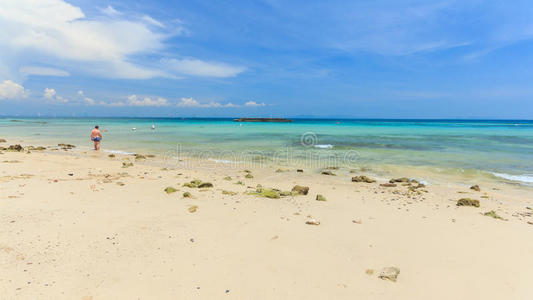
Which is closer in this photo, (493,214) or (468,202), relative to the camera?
(493,214)

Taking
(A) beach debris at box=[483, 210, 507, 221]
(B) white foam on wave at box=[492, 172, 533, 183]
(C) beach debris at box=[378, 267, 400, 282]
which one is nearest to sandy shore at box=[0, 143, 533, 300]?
(C) beach debris at box=[378, 267, 400, 282]

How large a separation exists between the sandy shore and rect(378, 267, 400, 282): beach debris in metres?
0.06

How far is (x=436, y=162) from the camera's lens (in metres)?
15.8

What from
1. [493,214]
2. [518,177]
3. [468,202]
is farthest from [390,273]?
[518,177]

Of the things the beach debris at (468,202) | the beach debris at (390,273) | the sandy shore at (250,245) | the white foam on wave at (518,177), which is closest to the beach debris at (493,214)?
the sandy shore at (250,245)

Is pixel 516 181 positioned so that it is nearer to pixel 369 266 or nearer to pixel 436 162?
pixel 436 162

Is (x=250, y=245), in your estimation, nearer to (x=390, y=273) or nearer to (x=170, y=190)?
(x=390, y=273)

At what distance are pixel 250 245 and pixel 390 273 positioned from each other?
7.24 ft

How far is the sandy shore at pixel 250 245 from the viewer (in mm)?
A: 3605

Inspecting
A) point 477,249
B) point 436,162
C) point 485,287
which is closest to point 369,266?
point 485,287

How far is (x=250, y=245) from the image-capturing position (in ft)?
15.6

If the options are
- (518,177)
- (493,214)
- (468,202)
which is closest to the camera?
(493,214)

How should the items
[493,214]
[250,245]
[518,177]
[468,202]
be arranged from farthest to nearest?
[518,177] → [468,202] → [493,214] → [250,245]

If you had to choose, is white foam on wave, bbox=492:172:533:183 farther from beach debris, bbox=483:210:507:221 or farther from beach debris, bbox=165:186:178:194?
beach debris, bbox=165:186:178:194
